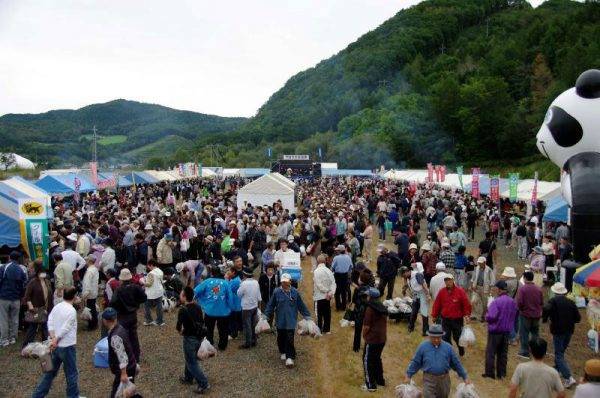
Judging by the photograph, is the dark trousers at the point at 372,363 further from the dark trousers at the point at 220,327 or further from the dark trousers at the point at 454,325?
the dark trousers at the point at 220,327

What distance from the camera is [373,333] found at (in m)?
6.45

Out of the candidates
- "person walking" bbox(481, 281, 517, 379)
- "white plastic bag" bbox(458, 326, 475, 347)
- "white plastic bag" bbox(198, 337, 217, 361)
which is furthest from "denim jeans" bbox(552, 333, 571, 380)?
"white plastic bag" bbox(198, 337, 217, 361)

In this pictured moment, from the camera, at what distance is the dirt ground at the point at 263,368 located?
6.66 m

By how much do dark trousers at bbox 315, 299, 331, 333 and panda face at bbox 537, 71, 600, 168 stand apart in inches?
301

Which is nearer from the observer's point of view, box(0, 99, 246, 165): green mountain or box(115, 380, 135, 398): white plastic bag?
box(115, 380, 135, 398): white plastic bag

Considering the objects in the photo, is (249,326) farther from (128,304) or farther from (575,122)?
(575,122)

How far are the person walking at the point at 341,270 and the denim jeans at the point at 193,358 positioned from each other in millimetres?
4046

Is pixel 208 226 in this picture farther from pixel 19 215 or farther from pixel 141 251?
pixel 19 215

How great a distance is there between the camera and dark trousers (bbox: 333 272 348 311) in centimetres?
1004

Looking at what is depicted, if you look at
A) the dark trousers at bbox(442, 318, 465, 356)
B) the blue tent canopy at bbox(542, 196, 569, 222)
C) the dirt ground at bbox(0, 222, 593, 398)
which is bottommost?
the dirt ground at bbox(0, 222, 593, 398)

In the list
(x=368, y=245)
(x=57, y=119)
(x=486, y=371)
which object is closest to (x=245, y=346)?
(x=486, y=371)

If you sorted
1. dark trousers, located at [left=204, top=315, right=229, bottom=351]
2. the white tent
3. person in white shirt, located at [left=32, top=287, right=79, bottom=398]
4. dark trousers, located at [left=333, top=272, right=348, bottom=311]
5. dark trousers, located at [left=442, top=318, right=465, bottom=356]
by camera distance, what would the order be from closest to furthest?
person in white shirt, located at [left=32, top=287, right=79, bottom=398]
dark trousers, located at [left=442, top=318, right=465, bottom=356]
dark trousers, located at [left=204, top=315, right=229, bottom=351]
dark trousers, located at [left=333, top=272, right=348, bottom=311]
the white tent

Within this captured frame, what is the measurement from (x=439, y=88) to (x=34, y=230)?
220 ft

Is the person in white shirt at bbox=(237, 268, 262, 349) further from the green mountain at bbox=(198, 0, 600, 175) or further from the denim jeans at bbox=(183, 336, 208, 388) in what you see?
the green mountain at bbox=(198, 0, 600, 175)
